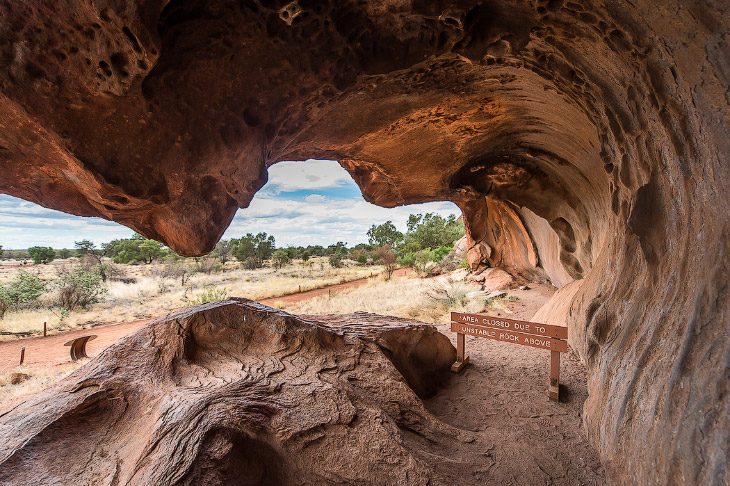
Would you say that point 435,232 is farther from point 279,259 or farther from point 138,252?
point 138,252

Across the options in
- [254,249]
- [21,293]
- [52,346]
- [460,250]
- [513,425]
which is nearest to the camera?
[513,425]

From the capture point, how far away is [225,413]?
8.95 feet

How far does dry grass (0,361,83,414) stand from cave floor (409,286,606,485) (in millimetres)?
7267

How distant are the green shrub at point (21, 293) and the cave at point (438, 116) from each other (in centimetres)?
1568

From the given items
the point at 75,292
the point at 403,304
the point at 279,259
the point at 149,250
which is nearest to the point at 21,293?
the point at 75,292

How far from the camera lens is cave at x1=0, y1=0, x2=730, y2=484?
2.03m

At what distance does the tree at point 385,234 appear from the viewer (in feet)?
132

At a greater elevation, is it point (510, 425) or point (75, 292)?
point (75, 292)

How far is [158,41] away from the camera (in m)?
2.66

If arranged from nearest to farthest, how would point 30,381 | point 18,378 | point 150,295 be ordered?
1. point 30,381
2. point 18,378
3. point 150,295

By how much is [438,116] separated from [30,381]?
1042 centimetres

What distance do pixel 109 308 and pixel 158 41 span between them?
681 inches

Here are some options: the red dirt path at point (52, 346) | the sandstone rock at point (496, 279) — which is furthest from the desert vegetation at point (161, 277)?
the sandstone rock at point (496, 279)

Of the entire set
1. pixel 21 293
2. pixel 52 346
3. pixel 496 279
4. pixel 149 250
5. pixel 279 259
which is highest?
pixel 149 250
